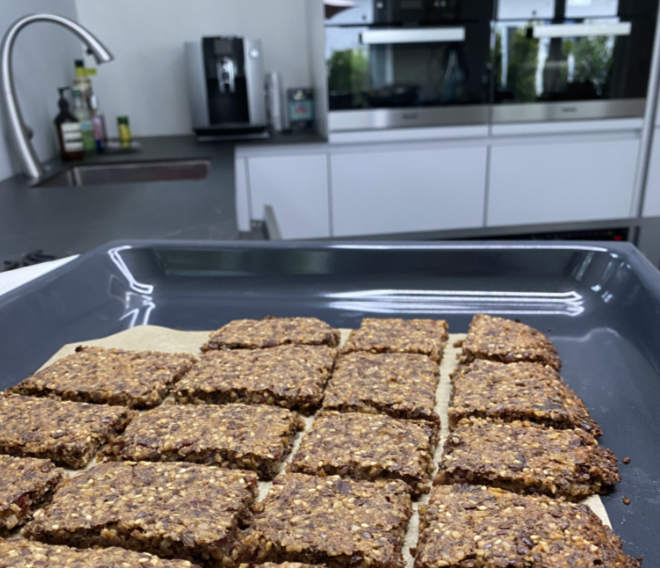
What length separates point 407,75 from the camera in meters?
3.08

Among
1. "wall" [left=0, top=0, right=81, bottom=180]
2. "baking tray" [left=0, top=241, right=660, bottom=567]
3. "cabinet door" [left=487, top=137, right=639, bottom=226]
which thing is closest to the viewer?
"baking tray" [left=0, top=241, right=660, bottom=567]

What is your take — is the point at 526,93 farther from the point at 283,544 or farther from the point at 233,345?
the point at 283,544

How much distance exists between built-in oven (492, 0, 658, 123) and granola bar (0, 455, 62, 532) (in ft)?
9.13

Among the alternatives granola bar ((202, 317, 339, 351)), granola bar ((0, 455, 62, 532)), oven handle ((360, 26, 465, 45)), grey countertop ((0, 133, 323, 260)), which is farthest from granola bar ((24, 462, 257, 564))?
oven handle ((360, 26, 465, 45))

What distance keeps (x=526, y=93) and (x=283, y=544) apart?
2884 millimetres

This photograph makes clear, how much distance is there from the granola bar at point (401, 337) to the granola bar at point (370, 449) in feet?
0.75

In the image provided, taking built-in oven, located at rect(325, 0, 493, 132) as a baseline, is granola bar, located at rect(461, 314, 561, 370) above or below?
below

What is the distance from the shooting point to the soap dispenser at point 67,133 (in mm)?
2830

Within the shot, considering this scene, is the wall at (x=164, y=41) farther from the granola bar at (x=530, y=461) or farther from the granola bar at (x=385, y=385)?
the granola bar at (x=530, y=461)

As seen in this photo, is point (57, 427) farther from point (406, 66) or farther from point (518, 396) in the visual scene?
point (406, 66)

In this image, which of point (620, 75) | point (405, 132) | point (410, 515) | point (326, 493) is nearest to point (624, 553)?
point (410, 515)

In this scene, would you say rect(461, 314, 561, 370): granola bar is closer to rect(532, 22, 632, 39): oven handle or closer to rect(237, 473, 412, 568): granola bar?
rect(237, 473, 412, 568): granola bar

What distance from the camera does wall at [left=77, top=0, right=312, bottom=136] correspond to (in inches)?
136

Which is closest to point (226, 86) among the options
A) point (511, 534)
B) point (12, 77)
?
point (12, 77)
